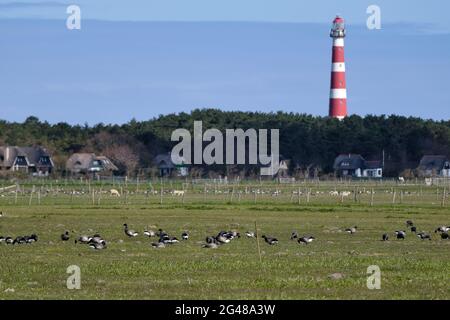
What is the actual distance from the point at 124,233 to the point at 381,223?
43.3 feet

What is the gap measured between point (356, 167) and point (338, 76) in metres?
15.6

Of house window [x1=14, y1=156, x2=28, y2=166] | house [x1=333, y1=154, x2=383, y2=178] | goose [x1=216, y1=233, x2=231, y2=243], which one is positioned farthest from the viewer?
house [x1=333, y1=154, x2=383, y2=178]

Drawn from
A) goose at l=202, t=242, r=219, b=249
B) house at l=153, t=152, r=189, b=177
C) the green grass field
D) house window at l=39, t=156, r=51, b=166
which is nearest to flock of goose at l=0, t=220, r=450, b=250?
goose at l=202, t=242, r=219, b=249

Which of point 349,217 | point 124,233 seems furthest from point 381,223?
point 124,233

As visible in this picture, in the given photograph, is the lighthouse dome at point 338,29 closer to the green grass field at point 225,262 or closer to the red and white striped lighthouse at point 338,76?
the red and white striped lighthouse at point 338,76

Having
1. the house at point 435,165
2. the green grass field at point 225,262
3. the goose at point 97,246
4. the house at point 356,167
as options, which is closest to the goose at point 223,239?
the green grass field at point 225,262

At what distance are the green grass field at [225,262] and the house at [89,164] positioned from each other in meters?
95.6

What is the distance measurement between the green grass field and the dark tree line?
323 feet

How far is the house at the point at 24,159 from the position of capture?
150 metres

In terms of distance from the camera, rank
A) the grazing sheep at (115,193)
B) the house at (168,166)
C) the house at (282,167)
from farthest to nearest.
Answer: the house at (168,166), the house at (282,167), the grazing sheep at (115,193)

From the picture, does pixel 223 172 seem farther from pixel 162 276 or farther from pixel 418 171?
pixel 162 276

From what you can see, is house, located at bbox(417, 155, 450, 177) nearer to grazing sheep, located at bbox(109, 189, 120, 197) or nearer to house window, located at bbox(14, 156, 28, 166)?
house window, located at bbox(14, 156, 28, 166)

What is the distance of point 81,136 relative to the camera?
16525 centimetres

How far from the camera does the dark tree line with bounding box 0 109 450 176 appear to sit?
154750 mm
